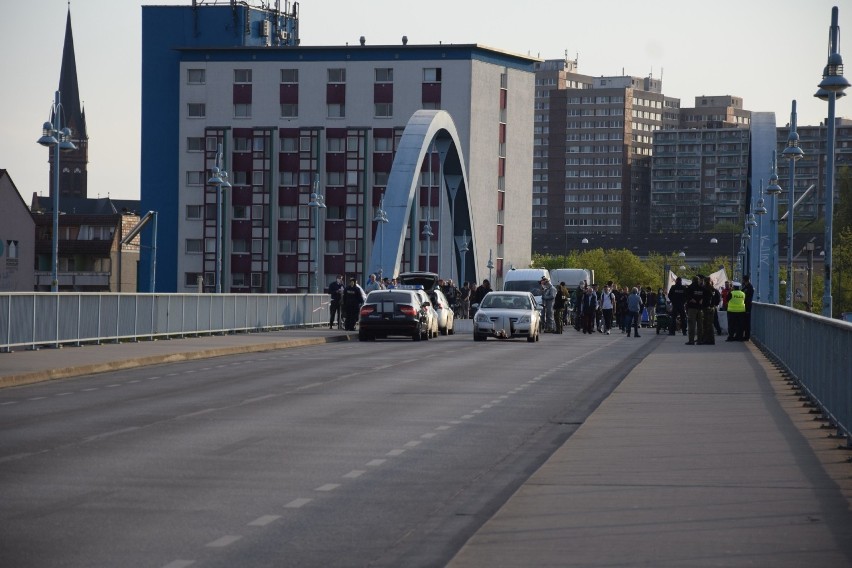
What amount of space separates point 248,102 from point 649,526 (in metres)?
106

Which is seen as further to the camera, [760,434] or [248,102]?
[248,102]

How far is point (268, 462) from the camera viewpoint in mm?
13078

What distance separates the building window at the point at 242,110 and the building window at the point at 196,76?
3250 millimetres

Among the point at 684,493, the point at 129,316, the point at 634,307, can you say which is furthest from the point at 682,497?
the point at 634,307

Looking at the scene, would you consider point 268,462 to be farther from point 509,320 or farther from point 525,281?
point 525,281

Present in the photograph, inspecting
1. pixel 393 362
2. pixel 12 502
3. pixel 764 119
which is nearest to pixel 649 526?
pixel 12 502

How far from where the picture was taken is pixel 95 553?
28.0ft

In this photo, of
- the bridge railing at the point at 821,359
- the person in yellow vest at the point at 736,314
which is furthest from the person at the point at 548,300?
the bridge railing at the point at 821,359

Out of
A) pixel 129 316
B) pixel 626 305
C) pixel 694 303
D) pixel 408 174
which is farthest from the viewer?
pixel 408 174

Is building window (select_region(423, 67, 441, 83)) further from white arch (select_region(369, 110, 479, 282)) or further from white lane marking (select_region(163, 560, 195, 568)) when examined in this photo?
white lane marking (select_region(163, 560, 195, 568))

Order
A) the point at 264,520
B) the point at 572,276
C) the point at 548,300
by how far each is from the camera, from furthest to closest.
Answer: the point at 572,276, the point at 548,300, the point at 264,520

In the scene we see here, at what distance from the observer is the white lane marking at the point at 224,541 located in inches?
348

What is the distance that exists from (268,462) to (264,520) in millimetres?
3249

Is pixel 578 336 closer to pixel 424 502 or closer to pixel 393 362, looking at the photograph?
pixel 393 362
